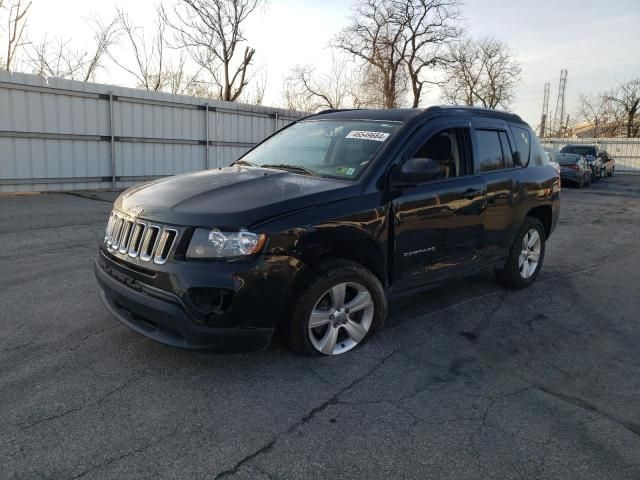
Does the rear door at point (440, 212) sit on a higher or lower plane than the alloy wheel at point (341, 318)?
higher

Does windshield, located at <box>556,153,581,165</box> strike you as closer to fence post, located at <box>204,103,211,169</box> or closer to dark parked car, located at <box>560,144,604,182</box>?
dark parked car, located at <box>560,144,604,182</box>

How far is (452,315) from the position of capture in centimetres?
456

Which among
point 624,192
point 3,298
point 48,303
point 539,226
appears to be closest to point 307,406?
Answer: point 48,303

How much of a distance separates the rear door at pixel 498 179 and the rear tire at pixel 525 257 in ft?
0.62

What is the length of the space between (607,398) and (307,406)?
6.36ft

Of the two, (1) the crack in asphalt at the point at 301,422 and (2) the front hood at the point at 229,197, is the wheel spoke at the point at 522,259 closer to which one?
(1) the crack in asphalt at the point at 301,422

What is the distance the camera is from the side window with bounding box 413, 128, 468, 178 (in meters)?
4.12

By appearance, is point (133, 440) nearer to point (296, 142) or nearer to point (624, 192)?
point (296, 142)

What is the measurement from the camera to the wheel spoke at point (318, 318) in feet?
11.0

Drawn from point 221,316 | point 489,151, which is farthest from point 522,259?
point 221,316

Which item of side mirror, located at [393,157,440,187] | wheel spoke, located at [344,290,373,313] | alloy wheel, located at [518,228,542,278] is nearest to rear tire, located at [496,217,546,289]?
alloy wheel, located at [518,228,542,278]

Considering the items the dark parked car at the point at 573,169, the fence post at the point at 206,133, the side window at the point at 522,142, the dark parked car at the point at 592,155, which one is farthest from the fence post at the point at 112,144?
the dark parked car at the point at 592,155

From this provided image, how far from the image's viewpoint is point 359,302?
11.7ft

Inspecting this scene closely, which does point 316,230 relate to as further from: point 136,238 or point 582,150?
point 582,150
